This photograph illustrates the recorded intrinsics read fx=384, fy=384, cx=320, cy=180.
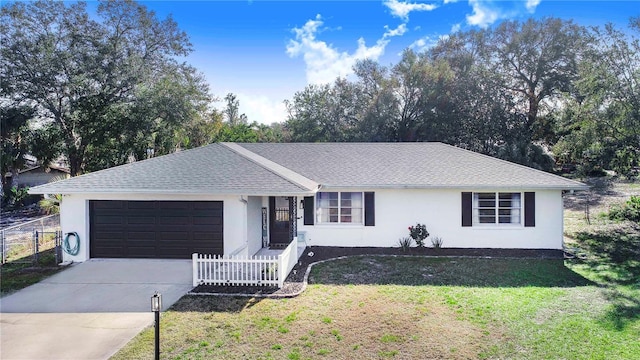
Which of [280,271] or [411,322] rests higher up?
[280,271]

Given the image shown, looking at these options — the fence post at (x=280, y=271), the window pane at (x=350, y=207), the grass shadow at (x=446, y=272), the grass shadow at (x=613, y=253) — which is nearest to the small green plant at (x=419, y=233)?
the grass shadow at (x=446, y=272)

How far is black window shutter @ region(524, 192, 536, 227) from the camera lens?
45.3 ft

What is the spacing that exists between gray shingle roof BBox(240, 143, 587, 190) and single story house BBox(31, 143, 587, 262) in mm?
50

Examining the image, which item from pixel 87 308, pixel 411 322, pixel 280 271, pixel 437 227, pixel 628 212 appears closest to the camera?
pixel 411 322

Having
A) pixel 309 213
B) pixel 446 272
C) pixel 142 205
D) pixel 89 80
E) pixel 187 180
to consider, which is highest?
pixel 89 80

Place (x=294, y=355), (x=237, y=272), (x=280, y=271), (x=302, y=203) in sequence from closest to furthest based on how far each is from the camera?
(x=294, y=355) → (x=280, y=271) → (x=237, y=272) → (x=302, y=203)

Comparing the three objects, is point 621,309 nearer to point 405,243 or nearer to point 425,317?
point 425,317

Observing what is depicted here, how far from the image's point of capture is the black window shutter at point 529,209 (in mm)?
13805

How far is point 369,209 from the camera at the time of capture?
567 inches

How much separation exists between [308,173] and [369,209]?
284 cm

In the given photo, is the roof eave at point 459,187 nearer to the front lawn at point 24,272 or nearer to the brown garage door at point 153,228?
the brown garage door at point 153,228

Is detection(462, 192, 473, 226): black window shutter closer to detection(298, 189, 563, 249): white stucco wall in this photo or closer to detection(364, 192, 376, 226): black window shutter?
detection(298, 189, 563, 249): white stucco wall

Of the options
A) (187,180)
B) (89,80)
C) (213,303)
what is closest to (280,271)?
(213,303)

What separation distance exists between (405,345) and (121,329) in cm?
544
